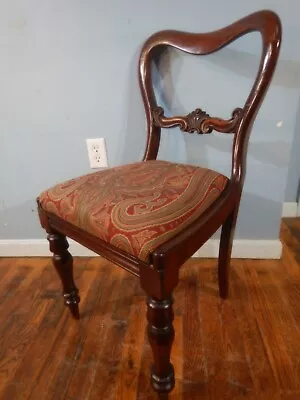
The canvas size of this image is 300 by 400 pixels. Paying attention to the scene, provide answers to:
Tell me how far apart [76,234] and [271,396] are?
0.59m

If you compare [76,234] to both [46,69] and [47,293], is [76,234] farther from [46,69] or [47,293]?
[46,69]

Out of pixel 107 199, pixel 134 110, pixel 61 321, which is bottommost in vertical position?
pixel 61 321

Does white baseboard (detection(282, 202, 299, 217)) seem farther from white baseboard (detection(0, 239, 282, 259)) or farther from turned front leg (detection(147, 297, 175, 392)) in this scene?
turned front leg (detection(147, 297, 175, 392))

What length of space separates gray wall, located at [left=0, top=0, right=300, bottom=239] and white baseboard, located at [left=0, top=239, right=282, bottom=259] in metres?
0.04

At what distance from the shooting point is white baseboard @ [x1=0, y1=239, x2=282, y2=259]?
120cm

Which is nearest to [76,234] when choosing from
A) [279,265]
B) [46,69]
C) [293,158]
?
[46,69]

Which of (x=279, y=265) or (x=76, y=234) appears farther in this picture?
(x=279, y=265)

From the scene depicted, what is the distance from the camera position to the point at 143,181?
75 cm

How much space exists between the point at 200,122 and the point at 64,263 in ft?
Result: 1.76

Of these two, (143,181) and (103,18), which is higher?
(103,18)

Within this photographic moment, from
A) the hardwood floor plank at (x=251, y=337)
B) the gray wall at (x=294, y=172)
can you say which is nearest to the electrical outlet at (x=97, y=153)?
the hardwood floor plank at (x=251, y=337)

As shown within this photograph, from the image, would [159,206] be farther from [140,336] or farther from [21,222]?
[21,222]

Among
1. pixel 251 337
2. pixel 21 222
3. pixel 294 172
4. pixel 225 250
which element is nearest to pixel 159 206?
pixel 225 250

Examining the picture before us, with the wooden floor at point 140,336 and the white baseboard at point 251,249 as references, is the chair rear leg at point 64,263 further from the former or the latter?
the white baseboard at point 251,249
